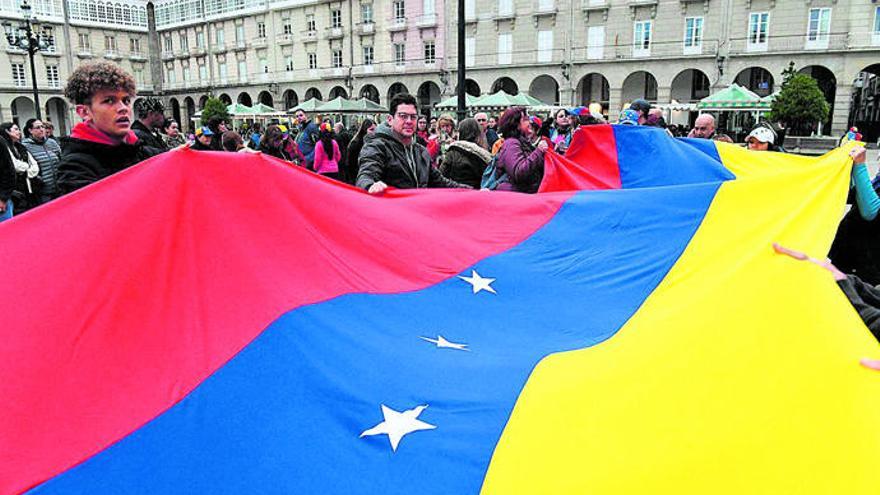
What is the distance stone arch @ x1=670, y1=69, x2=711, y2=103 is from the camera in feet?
117

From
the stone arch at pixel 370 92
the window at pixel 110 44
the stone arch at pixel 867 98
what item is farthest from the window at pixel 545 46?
the window at pixel 110 44

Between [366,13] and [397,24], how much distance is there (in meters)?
3.23

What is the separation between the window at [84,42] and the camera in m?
→ 55.9

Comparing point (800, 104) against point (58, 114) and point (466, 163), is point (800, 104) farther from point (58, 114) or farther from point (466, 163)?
point (58, 114)

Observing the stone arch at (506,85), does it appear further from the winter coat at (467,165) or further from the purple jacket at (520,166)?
the purple jacket at (520,166)

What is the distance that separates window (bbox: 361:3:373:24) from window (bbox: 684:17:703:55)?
67.4ft

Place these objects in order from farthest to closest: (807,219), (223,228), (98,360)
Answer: (807,219), (223,228), (98,360)

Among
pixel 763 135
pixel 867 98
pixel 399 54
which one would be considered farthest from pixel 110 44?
pixel 867 98

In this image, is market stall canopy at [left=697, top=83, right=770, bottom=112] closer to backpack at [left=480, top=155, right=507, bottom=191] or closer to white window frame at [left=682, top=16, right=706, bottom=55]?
white window frame at [left=682, top=16, right=706, bottom=55]

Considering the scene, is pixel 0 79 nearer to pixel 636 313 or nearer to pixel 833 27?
pixel 833 27

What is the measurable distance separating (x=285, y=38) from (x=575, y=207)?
156 feet

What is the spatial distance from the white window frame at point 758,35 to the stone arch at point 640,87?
626 cm

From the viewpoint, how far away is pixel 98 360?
2098 millimetres

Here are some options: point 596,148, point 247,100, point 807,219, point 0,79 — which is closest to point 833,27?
point 596,148
